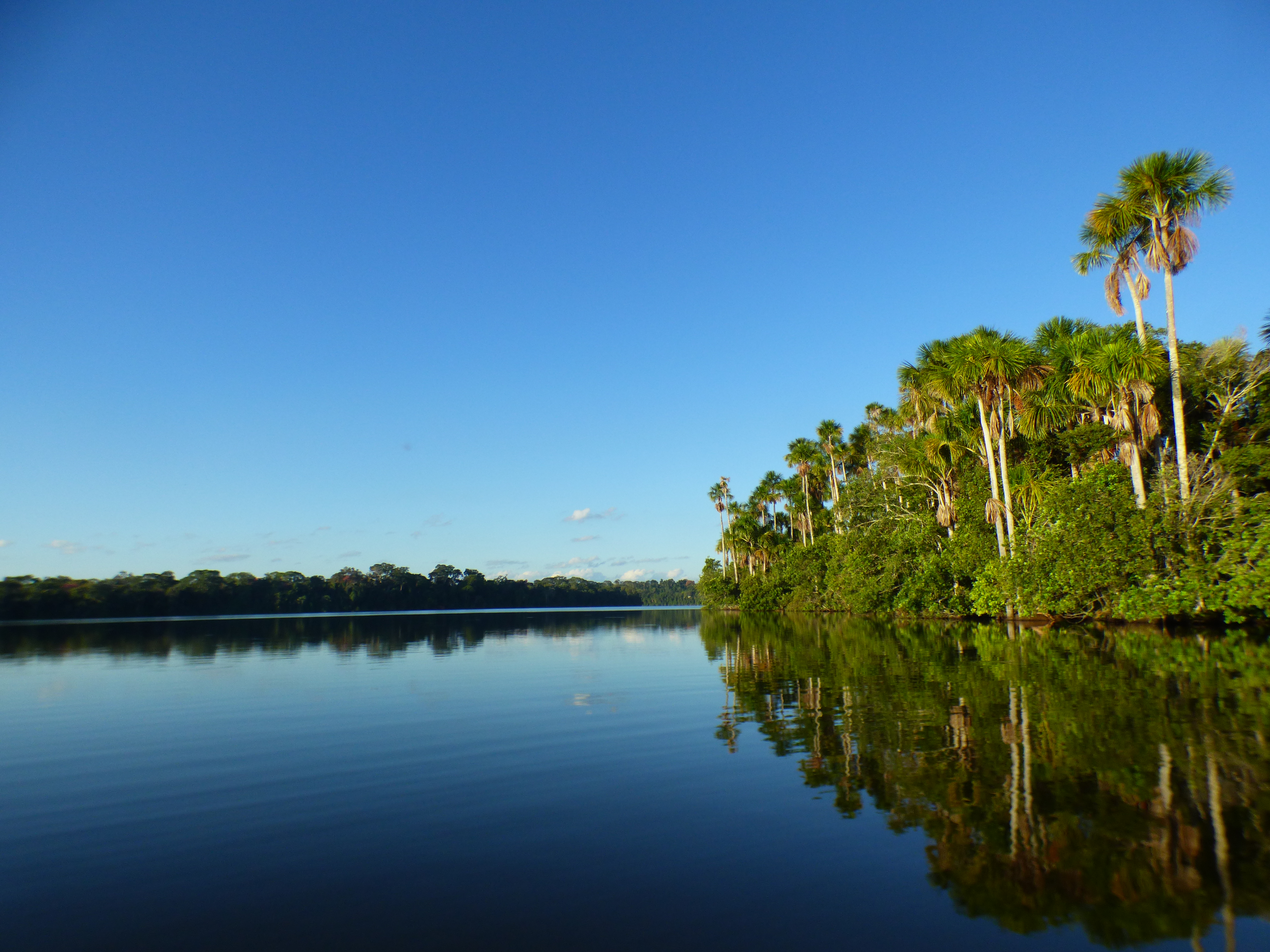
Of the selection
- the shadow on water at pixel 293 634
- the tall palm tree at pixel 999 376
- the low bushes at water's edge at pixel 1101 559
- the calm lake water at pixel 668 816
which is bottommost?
the shadow on water at pixel 293 634

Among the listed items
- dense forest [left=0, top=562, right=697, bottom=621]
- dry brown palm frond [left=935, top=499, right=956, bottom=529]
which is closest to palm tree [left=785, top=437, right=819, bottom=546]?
dry brown palm frond [left=935, top=499, right=956, bottom=529]

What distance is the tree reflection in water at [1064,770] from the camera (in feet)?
17.9

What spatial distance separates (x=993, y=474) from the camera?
36531 mm

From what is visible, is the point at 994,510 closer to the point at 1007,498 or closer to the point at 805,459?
the point at 1007,498

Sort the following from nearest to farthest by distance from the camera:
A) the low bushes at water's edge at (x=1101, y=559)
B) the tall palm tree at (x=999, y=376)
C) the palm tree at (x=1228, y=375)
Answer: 1. the low bushes at water's edge at (x=1101, y=559)
2. the palm tree at (x=1228, y=375)
3. the tall palm tree at (x=999, y=376)

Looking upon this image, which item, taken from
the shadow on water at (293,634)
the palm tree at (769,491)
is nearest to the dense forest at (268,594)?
the shadow on water at (293,634)

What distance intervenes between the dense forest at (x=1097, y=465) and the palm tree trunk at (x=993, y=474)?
19 centimetres

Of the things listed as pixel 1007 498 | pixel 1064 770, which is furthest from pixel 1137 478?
pixel 1064 770

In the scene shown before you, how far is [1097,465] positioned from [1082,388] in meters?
3.64

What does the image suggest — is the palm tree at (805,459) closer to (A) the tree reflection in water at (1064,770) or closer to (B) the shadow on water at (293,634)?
(B) the shadow on water at (293,634)

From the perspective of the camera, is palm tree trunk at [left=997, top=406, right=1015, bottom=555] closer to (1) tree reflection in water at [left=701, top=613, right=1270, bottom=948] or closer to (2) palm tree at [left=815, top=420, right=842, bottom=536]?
(1) tree reflection in water at [left=701, top=613, right=1270, bottom=948]

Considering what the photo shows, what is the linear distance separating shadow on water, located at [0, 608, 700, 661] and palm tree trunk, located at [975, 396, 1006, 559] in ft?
82.8

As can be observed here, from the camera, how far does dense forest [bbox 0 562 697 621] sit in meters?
105

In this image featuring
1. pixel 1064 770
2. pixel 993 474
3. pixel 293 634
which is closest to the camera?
pixel 1064 770
